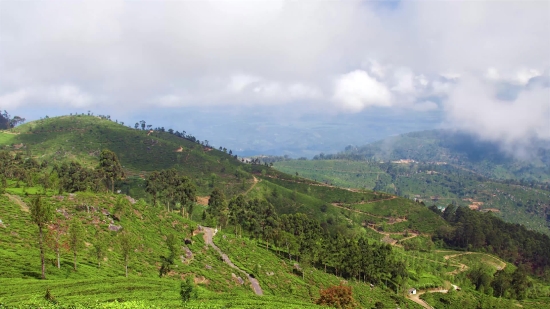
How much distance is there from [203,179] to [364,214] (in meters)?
103

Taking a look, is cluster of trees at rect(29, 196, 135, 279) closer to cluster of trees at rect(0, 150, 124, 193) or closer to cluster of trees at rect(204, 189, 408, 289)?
cluster of trees at rect(0, 150, 124, 193)

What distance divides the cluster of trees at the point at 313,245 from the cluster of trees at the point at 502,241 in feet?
333

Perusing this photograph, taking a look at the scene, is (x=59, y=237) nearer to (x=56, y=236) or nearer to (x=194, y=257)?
(x=56, y=236)

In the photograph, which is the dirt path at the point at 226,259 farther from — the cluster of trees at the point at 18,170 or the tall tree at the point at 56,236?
the cluster of trees at the point at 18,170

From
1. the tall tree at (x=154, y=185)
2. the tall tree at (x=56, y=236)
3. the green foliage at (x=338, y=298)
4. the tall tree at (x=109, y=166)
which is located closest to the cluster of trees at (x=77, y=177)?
the tall tree at (x=109, y=166)

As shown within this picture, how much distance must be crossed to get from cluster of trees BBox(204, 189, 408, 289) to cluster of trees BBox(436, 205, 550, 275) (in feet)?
333

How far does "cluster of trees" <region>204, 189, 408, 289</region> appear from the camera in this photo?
3233 inches

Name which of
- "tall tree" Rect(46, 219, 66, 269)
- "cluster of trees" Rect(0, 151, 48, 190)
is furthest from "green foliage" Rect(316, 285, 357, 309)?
"cluster of trees" Rect(0, 151, 48, 190)

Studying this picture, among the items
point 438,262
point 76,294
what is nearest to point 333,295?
point 76,294

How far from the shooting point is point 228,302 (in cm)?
3644

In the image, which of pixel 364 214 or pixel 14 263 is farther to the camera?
pixel 364 214

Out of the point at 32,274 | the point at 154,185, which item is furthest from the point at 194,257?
the point at 154,185

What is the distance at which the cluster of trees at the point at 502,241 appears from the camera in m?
161

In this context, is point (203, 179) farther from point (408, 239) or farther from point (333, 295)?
point (333, 295)
